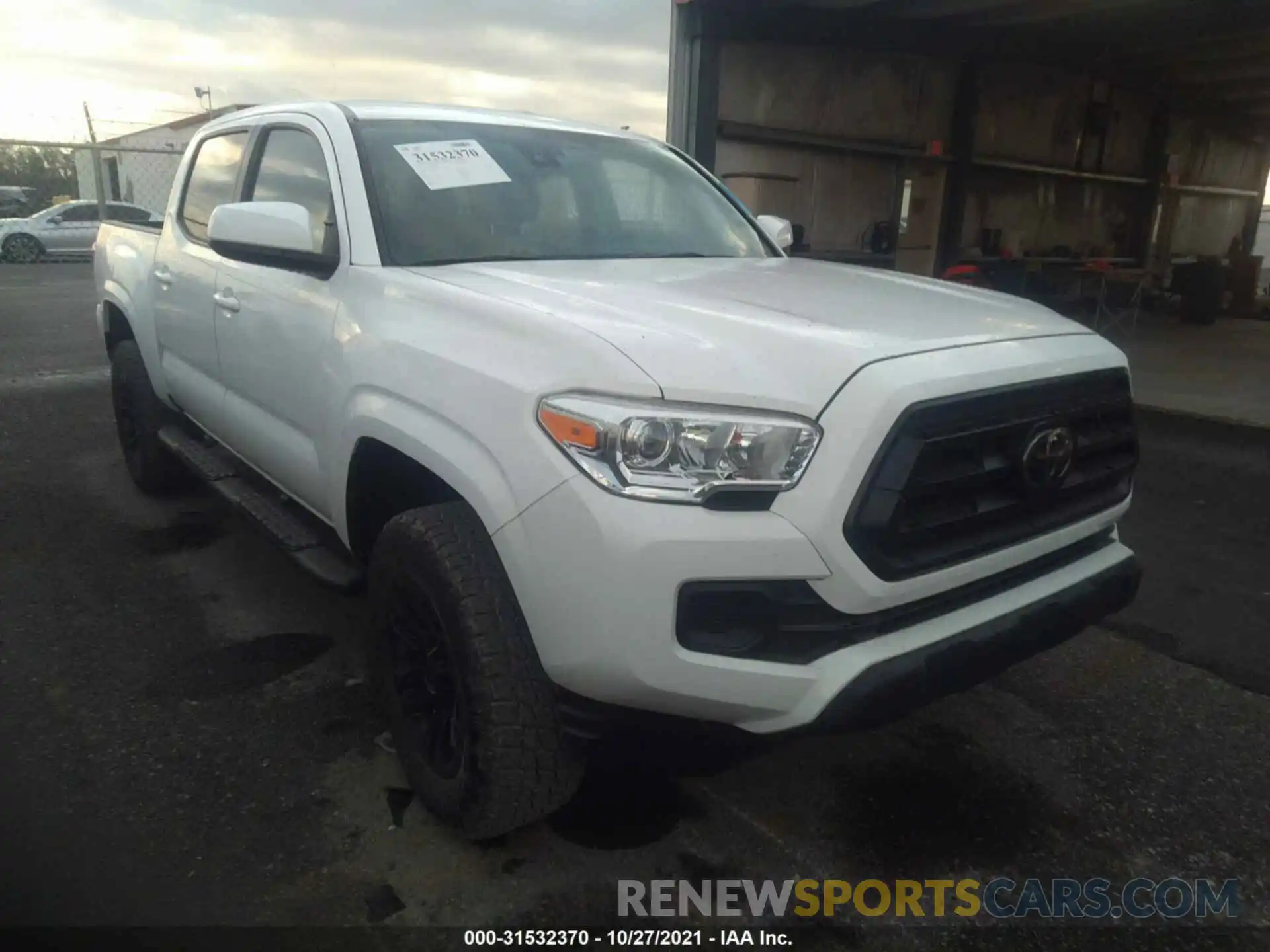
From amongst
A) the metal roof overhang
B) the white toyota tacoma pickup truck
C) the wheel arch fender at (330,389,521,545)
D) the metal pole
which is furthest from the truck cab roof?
the metal pole

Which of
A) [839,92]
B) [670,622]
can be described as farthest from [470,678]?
[839,92]

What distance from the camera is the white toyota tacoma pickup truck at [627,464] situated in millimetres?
1854

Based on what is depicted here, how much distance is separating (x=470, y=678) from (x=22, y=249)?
20865 mm

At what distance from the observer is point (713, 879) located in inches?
89.7

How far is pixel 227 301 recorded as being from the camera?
338cm

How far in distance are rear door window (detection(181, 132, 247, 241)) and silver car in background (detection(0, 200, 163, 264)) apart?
15.8 metres

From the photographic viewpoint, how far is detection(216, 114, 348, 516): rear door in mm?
2771

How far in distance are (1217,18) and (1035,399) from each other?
10233 mm

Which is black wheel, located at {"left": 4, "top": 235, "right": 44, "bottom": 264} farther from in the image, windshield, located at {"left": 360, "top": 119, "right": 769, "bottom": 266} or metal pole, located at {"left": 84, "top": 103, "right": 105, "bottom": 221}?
windshield, located at {"left": 360, "top": 119, "right": 769, "bottom": 266}

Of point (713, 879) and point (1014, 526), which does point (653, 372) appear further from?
point (713, 879)

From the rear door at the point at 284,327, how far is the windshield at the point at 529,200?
18cm

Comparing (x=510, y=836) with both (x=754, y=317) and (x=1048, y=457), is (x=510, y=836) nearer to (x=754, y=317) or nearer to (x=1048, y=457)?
(x=754, y=317)

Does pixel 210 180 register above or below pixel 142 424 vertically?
above

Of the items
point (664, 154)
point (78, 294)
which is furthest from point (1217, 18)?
point (78, 294)
